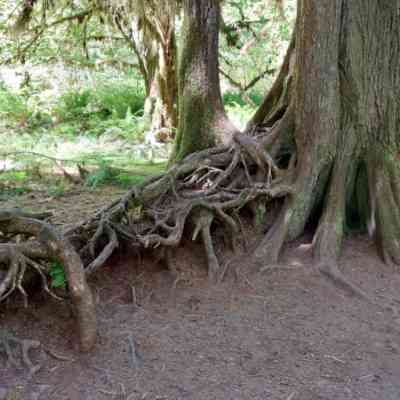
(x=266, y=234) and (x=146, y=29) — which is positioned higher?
(x=146, y=29)

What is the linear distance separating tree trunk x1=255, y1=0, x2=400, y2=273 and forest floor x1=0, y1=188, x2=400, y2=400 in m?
0.35

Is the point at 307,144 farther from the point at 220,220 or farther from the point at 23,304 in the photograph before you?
the point at 23,304

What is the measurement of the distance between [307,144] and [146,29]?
724cm

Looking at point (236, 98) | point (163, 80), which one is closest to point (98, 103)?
point (163, 80)

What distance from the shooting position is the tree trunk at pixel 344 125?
5.46 meters

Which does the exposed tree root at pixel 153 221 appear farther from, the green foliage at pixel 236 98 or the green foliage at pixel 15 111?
the green foliage at pixel 15 111

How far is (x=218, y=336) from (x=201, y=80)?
3309 millimetres

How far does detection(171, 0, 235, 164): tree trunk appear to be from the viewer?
6.11 meters

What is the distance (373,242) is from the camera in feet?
19.3

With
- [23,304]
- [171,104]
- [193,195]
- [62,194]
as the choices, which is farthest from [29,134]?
[23,304]

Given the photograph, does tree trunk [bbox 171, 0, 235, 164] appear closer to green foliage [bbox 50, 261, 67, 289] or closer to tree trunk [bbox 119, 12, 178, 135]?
green foliage [bbox 50, 261, 67, 289]

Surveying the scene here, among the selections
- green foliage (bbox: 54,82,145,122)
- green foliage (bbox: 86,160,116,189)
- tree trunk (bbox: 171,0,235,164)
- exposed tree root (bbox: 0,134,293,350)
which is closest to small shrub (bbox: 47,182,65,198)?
green foliage (bbox: 86,160,116,189)

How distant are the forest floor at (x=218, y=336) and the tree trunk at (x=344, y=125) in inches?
13.9

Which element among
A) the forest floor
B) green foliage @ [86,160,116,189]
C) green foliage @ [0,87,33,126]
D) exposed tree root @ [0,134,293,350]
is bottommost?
the forest floor
